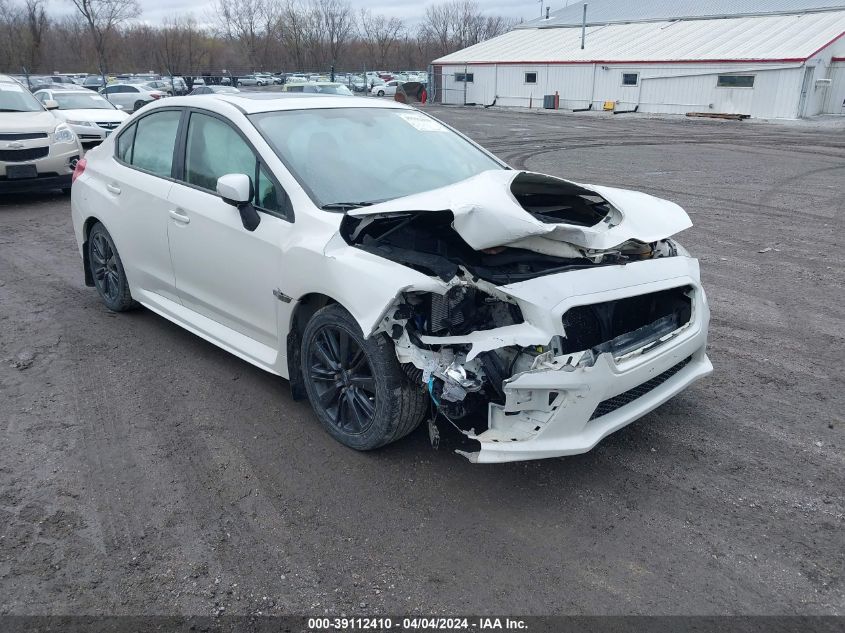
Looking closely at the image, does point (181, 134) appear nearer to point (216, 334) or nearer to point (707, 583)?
point (216, 334)

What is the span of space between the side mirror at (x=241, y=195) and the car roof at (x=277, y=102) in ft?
2.17

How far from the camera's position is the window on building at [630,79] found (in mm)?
33156

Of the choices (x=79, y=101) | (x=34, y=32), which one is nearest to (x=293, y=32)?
(x=34, y=32)

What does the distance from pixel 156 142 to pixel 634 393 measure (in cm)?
386

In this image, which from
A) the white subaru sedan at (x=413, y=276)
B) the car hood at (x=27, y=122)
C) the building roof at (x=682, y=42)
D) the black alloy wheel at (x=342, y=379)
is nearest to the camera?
the white subaru sedan at (x=413, y=276)

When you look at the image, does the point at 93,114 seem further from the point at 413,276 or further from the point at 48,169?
the point at 413,276

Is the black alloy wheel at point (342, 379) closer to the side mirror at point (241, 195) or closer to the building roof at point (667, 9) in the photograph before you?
the side mirror at point (241, 195)

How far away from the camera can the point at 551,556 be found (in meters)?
2.88

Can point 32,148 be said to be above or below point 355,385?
above

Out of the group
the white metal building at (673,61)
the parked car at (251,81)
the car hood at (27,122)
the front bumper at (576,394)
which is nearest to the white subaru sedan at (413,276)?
the front bumper at (576,394)

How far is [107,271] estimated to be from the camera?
5.66 metres

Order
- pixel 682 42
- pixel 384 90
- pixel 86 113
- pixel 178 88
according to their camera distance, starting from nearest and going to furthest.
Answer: pixel 86 113, pixel 682 42, pixel 178 88, pixel 384 90

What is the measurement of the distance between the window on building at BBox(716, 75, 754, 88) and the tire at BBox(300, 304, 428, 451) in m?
31.3

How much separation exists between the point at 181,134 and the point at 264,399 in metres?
1.98
